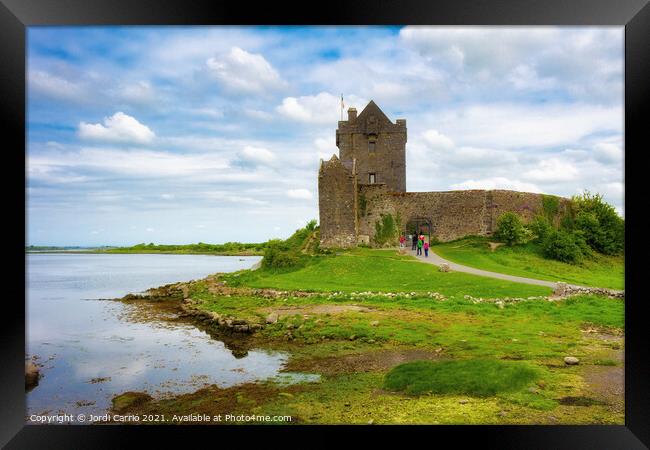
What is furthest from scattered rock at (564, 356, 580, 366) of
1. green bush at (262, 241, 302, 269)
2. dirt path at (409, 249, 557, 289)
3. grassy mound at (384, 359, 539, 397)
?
green bush at (262, 241, 302, 269)

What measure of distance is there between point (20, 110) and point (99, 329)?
23.6 feet

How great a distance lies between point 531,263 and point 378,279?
28.0 feet

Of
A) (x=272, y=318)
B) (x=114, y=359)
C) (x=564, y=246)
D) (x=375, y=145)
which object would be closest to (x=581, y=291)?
(x=564, y=246)

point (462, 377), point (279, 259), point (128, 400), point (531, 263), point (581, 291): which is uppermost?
point (279, 259)

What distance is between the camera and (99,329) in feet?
36.5

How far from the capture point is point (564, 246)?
20094 mm

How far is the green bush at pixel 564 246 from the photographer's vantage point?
1969 cm

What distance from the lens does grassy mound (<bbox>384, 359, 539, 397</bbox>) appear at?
6.39m

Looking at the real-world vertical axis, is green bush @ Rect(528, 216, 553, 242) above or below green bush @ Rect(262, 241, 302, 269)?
above

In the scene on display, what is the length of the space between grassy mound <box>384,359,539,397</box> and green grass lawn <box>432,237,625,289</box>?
1009 centimetres

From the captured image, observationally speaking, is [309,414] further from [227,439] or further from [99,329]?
[99,329]

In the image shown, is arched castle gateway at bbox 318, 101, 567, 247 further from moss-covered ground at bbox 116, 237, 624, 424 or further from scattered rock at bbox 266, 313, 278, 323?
scattered rock at bbox 266, 313, 278, 323

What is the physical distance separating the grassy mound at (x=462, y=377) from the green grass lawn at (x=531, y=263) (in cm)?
1009

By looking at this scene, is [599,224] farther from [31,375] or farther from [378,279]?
[31,375]
